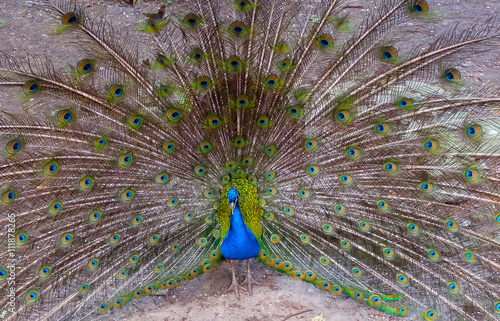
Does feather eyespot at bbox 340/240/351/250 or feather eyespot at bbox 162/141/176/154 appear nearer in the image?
feather eyespot at bbox 162/141/176/154

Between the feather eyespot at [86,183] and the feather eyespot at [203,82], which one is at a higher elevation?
the feather eyespot at [203,82]

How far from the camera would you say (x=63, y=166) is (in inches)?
135

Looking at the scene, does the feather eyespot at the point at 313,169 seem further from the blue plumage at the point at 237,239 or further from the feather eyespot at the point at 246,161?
the blue plumage at the point at 237,239

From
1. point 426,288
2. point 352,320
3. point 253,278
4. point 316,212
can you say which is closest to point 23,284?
point 253,278

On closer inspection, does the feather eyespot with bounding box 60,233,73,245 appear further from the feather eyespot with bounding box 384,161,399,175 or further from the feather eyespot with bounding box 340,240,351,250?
the feather eyespot with bounding box 384,161,399,175

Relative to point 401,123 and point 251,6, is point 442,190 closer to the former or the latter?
point 401,123

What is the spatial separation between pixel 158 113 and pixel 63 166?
0.82 metres

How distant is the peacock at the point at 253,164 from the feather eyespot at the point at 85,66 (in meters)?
0.02

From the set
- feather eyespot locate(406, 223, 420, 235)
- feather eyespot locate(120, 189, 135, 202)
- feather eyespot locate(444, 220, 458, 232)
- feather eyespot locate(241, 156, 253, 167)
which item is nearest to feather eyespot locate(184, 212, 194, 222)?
feather eyespot locate(120, 189, 135, 202)

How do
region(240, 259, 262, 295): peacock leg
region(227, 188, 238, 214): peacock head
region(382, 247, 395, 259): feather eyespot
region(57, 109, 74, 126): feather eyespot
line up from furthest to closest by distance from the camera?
region(240, 259, 262, 295): peacock leg → region(382, 247, 395, 259): feather eyespot → region(227, 188, 238, 214): peacock head → region(57, 109, 74, 126): feather eyespot

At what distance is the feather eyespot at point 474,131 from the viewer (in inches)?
135

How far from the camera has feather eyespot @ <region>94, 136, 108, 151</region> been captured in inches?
136

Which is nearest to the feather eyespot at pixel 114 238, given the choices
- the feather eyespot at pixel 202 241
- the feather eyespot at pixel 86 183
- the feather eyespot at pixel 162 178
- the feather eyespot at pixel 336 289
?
the feather eyespot at pixel 86 183

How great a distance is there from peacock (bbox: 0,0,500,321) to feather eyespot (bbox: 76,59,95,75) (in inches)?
0.6
